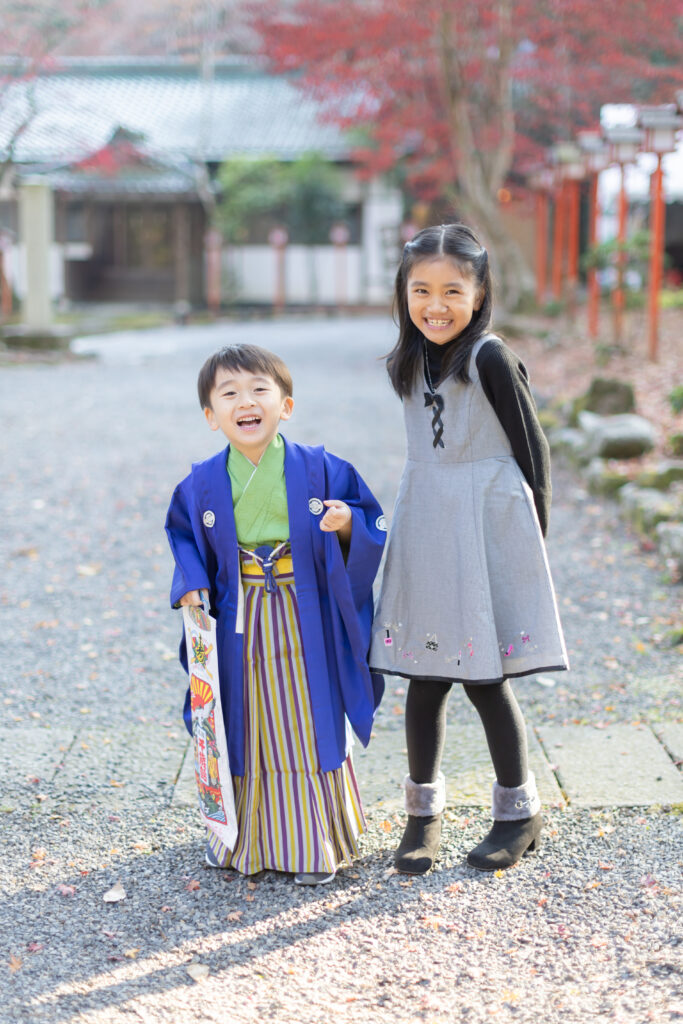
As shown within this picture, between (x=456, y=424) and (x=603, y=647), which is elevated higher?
(x=456, y=424)

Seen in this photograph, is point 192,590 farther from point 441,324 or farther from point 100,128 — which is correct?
point 100,128

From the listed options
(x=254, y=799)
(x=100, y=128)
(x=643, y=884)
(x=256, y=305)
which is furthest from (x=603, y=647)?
(x=100, y=128)

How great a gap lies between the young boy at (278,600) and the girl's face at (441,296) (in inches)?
14.1

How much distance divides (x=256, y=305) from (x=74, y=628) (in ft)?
Answer: 58.2

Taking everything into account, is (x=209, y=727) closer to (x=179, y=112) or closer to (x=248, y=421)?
(x=248, y=421)

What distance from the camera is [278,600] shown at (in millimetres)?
2605

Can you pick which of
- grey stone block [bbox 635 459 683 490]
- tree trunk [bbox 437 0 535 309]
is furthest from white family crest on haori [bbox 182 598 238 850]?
tree trunk [bbox 437 0 535 309]

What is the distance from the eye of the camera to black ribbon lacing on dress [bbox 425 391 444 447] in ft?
8.52

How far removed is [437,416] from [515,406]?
0.19 metres

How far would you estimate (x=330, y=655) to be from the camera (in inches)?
104

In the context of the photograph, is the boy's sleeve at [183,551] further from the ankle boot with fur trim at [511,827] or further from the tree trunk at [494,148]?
the tree trunk at [494,148]

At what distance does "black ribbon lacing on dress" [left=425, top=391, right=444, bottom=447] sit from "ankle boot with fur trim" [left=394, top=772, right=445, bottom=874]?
0.85m

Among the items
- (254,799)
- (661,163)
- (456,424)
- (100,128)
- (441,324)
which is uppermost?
(100,128)

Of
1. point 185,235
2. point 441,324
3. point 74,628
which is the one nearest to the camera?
point 441,324
